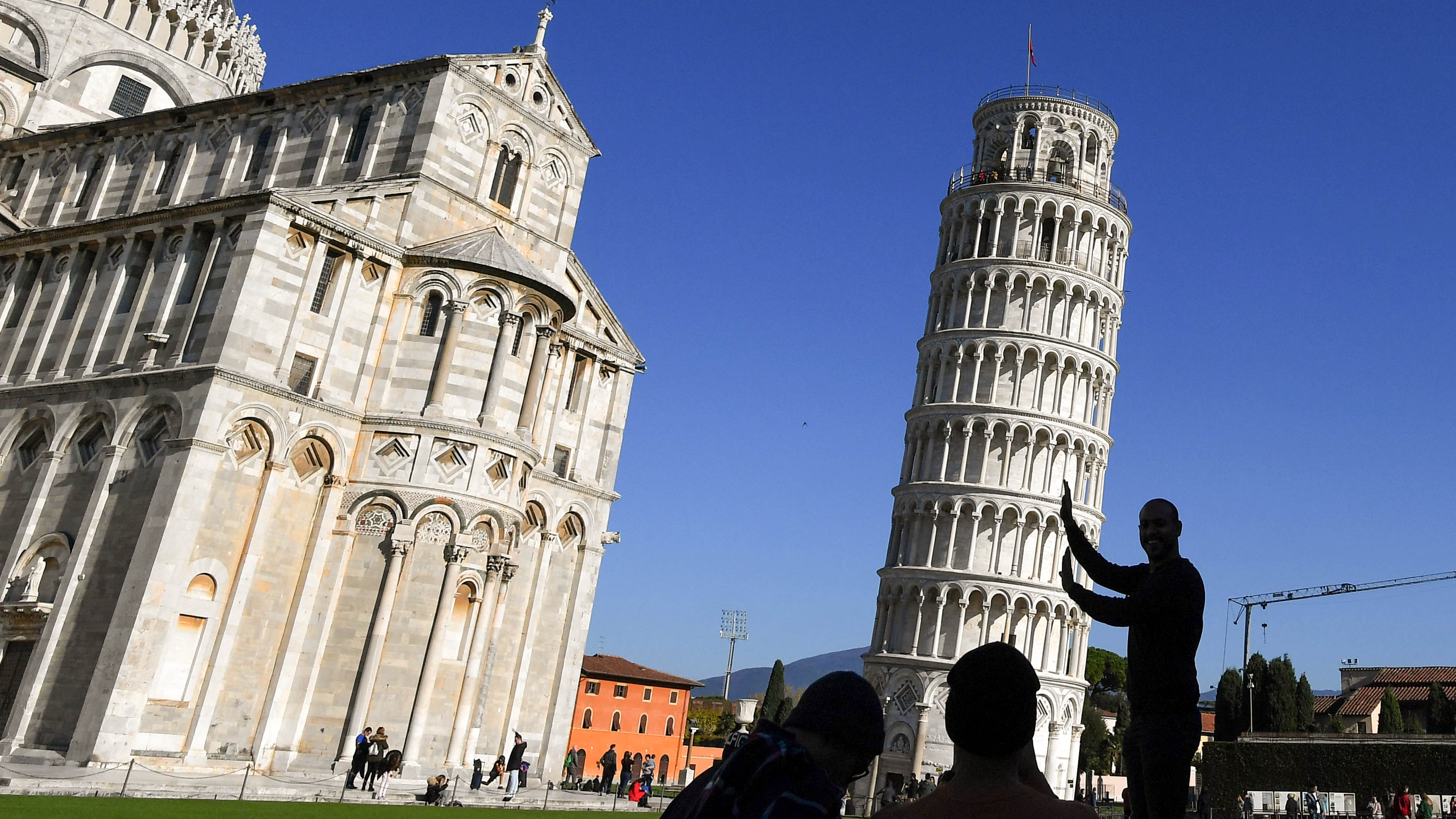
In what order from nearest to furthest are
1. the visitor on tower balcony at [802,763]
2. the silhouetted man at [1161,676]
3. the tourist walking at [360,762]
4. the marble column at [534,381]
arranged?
the visitor on tower balcony at [802,763] → the silhouetted man at [1161,676] → the tourist walking at [360,762] → the marble column at [534,381]

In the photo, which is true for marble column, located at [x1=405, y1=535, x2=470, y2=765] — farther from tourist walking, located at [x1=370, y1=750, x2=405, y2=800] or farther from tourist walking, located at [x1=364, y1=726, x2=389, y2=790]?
tourist walking, located at [x1=364, y1=726, x2=389, y2=790]

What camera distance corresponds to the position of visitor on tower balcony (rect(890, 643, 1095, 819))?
10.9 ft

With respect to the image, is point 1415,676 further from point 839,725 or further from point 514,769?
point 839,725

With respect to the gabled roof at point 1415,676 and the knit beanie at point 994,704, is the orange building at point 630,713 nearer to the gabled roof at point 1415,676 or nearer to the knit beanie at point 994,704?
the gabled roof at point 1415,676

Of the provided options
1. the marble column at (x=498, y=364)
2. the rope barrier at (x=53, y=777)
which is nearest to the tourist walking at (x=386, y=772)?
the rope barrier at (x=53, y=777)

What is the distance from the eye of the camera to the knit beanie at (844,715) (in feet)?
11.1

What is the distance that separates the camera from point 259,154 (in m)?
33.7

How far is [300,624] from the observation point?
1024 inches

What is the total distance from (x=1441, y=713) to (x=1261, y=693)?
30.5ft

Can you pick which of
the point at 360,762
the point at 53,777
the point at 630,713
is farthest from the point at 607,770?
the point at 630,713

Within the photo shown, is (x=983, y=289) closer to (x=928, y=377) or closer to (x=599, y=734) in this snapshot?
(x=928, y=377)

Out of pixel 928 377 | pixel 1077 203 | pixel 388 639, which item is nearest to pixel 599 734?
pixel 928 377

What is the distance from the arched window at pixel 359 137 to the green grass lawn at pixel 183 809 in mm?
18039

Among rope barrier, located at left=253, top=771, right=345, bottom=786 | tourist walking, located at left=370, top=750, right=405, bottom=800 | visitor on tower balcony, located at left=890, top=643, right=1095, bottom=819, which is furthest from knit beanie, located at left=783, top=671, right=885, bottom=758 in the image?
rope barrier, located at left=253, top=771, right=345, bottom=786
